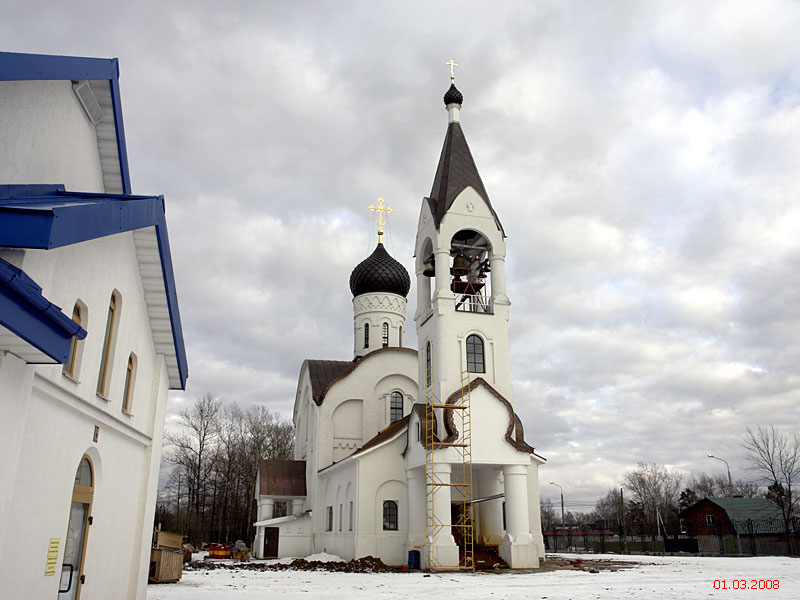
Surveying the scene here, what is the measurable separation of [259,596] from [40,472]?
8.19 metres

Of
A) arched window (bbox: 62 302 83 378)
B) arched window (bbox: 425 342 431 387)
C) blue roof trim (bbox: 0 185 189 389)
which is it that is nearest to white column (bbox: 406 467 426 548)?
arched window (bbox: 425 342 431 387)

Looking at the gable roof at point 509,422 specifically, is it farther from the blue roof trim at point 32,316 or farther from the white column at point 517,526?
the blue roof trim at point 32,316

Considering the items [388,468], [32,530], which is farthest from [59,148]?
[388,468]

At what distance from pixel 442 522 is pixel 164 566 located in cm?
913

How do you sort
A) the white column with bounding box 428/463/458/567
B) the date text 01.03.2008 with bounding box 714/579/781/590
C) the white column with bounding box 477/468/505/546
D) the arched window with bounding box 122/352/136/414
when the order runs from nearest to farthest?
the arched window with bounding box 122/352/136/414, the date text 01.03.2008 with bounding box 714/579/781/590, the white column with bounding box 428/463/458/567, the white column with bounding box 477/468/505/546

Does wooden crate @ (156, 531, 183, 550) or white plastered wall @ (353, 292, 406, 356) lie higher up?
white plastered wall @ (353, 292, 406, 356)

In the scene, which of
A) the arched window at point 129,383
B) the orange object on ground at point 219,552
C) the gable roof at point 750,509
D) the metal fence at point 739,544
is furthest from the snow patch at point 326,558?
the gable roof at point 750,509

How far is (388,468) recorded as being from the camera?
25.3 m

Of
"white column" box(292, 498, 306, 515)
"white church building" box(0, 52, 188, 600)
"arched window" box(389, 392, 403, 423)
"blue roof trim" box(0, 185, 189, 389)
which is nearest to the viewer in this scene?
"blue roof trim" box(0, 185, 189, 389)

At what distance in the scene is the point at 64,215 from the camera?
5.69 m

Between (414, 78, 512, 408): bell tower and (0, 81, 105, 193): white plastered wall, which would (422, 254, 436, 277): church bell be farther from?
(0, 81, 105, 193): white plastered wall

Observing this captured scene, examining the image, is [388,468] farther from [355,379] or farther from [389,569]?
[355,379]

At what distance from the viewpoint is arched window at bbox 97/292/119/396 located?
9797 mm

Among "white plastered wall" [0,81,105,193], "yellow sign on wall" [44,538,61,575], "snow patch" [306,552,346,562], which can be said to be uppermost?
"white plastered wall" [0,81,105,193]
